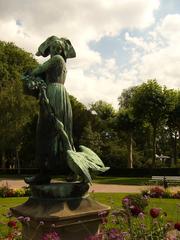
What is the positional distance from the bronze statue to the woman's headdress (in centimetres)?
31

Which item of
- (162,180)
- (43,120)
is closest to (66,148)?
(43,120)

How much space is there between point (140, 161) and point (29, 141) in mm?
13013

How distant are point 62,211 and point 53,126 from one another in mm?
1309

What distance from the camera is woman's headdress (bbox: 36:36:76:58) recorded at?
21.8ft

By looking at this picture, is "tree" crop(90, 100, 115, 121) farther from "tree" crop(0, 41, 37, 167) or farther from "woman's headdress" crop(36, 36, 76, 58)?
"woman's headdress" crop(36, 36, 76, 58)

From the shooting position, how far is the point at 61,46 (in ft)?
21.6

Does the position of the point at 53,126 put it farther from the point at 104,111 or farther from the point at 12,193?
the point at 104,111

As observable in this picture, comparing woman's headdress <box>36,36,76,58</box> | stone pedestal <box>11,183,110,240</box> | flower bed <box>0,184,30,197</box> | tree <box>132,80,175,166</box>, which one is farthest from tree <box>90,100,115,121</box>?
stone pedestal <box>11,183,110,240</box>

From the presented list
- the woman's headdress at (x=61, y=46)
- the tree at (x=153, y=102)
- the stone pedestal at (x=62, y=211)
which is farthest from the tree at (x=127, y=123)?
the stone pedestal at (x=62, y=211)

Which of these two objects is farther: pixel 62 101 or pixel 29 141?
pixel 29 141

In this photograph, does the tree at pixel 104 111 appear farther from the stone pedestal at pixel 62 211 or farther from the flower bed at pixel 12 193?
the stone pedestal at pixel 62 211

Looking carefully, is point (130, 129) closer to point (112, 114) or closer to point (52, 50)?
point (112, 114)

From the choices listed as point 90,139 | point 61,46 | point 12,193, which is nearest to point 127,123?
point 90,139

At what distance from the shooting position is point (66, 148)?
598cm
